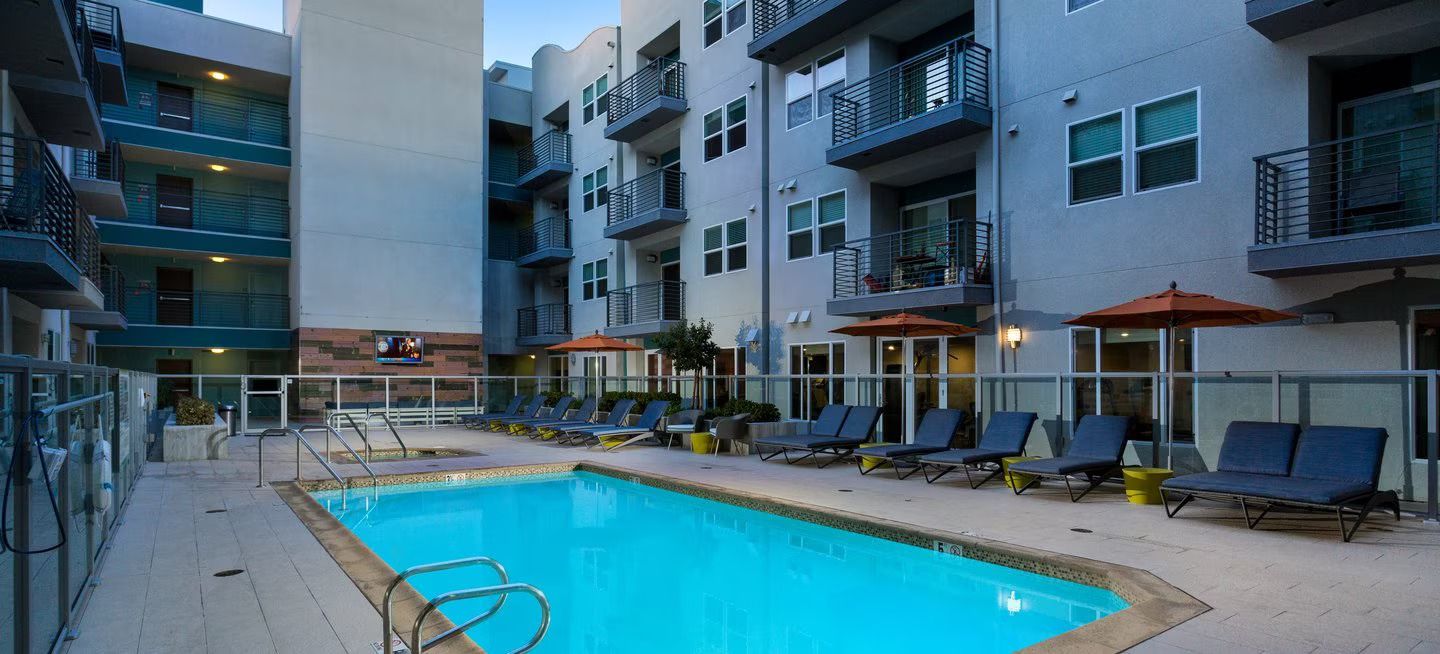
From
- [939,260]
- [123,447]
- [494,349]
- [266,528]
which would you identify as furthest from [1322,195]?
[494,349]

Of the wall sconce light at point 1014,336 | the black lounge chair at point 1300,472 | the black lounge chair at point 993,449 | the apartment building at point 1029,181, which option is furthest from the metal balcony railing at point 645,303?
the black lounge chair at point 1300,472

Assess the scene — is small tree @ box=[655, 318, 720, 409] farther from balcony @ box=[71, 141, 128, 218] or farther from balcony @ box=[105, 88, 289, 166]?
balcony @ box=[105, 88, 289, 166]

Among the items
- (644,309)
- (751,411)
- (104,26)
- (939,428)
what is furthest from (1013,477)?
(104,26)

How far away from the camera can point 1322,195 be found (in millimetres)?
9211

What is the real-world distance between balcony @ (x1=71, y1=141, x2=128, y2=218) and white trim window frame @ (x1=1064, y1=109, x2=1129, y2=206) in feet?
60.8

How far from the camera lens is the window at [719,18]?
18.6 meters

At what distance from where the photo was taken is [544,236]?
87.4 ft

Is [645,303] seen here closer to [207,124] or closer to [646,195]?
[646,195]

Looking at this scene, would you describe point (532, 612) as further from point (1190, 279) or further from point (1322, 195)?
point (1322, 195)

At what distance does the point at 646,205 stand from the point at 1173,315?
588 inches

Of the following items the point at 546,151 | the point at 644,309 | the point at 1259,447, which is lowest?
the point at 1259,447

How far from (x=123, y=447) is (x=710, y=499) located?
241 inches

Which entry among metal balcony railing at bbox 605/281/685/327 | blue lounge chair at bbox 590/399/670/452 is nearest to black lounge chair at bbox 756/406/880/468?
blue lounge chair at bbox 590/399/670/452

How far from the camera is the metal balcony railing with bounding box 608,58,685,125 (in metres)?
20.3
